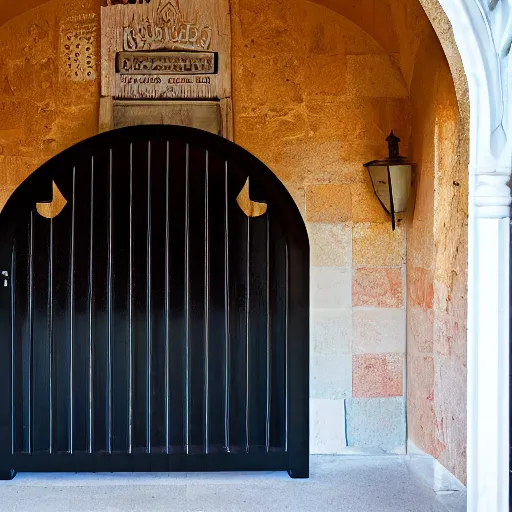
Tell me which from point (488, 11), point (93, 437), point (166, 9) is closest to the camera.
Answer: point (488, 11)

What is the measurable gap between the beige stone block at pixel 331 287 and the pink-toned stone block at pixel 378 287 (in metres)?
0.05

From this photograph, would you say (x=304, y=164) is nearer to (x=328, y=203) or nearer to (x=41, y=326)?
(x=328, y=203)

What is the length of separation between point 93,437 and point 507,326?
6.39 ft

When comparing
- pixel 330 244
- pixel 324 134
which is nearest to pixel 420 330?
pixel 330 244

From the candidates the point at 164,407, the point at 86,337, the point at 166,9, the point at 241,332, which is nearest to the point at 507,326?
the point at 241,332

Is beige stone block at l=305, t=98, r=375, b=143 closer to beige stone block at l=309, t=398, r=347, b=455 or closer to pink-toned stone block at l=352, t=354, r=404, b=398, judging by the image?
pink-toned stone block at l=352, t=354, r=404, b=398

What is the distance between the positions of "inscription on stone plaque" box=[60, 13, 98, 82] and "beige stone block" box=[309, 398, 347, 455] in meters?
2.02

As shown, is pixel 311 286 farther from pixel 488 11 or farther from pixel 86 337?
pixel 488 11

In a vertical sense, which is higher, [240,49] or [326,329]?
[240,49]

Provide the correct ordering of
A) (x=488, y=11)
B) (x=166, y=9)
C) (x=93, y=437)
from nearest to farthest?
1. (x=488, y=11)
2. (x=93, y=437)
3. (x=166, y=9)

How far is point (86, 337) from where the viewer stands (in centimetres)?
359

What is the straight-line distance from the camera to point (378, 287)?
394cm

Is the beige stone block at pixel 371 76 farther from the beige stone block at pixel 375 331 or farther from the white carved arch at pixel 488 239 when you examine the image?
the white carved arch at pixel 488 239

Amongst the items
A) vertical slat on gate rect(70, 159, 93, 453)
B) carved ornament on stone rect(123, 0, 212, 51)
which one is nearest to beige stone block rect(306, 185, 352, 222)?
carved ornament on stone rect(123, 0, 212, 51)
